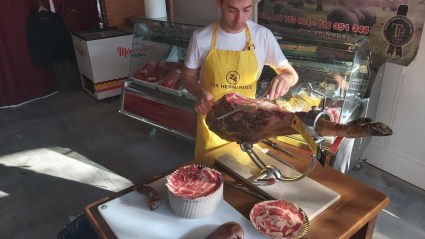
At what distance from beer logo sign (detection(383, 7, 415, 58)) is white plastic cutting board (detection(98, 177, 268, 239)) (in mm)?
2113

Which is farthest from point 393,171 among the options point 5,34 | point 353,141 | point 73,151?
point 5,34

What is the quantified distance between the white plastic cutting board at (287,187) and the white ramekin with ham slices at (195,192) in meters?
0.17

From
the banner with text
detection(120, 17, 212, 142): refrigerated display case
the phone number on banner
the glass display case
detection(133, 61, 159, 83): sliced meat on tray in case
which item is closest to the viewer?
the glass display case

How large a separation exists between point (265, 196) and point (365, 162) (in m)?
2.29

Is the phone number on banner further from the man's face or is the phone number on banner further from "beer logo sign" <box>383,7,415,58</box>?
the man's face

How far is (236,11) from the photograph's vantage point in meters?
1.57

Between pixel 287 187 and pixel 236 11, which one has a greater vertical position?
pixel 236 11

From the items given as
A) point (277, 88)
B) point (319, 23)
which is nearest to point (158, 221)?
point (277, 88)

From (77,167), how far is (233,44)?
2.31 meters

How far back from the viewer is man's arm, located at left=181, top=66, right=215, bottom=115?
1.44 meters

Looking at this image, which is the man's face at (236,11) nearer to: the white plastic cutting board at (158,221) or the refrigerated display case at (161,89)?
the white plastic cutting board at (158,221)

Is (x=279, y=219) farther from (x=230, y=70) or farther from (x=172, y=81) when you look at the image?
(x=172, y=81)

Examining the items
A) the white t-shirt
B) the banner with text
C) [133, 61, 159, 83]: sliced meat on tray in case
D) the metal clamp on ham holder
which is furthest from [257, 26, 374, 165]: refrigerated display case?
[133, 61, 159, 83]: sliced meat on tray in case

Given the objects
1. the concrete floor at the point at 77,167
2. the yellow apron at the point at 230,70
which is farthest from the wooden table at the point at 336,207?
the concrete floor at the point at 77,167
